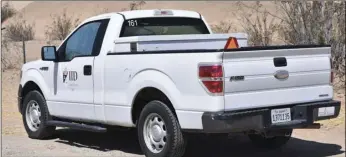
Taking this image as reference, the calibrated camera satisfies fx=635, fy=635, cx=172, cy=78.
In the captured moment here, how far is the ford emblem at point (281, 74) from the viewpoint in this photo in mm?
6945

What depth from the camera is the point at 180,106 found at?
22.3 ft

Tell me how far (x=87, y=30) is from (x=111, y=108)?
4.60 ft

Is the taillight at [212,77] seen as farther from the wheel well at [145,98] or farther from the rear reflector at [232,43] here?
the rear reflector at [232,43]

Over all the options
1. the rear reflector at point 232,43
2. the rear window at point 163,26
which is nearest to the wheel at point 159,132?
the rear window at point 163,26

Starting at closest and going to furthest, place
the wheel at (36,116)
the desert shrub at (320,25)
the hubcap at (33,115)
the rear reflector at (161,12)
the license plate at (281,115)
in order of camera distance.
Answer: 1. the license plate at (281,115)
2. the rear reflector at (161,12)
3. the wheel at (36,116)
4. the hubcap at (33,115)
5. the desert shrub at (320,25)

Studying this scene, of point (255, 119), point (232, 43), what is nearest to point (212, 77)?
point (255, 119)

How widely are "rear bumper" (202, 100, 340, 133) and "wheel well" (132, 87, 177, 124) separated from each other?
0.69 m

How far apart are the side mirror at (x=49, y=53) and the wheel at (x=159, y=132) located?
82.2 inches

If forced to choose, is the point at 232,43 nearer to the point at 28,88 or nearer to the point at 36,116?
the point at 36,116

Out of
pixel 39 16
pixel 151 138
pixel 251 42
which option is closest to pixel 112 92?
pixel 151 138

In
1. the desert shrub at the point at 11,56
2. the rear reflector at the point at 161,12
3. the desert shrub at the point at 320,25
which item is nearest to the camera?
the rear reflector at the point at 161,12

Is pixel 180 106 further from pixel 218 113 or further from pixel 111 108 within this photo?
pixel 111 108

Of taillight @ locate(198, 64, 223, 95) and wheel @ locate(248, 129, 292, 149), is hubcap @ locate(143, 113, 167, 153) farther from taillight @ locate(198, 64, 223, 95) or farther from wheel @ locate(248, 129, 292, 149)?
wheel @ locate(248, 129, 292, 149)

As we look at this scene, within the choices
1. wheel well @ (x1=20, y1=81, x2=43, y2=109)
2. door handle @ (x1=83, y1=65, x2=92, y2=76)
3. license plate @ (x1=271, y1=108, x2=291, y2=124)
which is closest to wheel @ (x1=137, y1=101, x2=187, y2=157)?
license plate @ (x1=271, y1=108, x2=291, y2=124)
